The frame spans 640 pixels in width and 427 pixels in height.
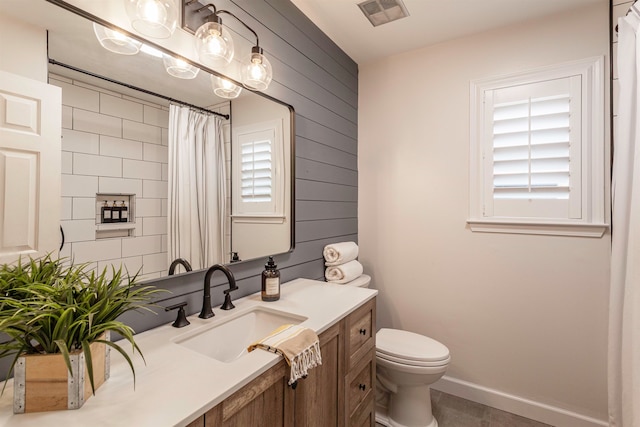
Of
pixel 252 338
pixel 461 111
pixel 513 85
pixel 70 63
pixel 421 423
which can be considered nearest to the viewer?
pixel 70 63

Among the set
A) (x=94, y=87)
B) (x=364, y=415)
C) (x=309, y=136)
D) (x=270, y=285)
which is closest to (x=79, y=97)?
(x=94, y=87)

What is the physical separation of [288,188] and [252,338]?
0.86 m

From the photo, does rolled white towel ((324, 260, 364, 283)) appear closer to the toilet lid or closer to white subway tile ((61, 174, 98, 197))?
the toilet lid

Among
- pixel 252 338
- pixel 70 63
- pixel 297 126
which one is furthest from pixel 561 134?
pixel 70 63

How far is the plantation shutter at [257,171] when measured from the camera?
1.60 metres

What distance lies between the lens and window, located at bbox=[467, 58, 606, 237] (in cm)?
180

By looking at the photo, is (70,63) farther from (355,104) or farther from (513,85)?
(513,85)

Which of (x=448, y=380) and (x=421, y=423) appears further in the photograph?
(x=448, y=380)

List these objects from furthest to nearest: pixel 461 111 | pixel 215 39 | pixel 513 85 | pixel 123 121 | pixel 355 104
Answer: pixel 355 104, pixel 461 111, pixel 513 85, pixel 215 39, pixel 123 121

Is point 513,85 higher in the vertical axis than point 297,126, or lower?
higher

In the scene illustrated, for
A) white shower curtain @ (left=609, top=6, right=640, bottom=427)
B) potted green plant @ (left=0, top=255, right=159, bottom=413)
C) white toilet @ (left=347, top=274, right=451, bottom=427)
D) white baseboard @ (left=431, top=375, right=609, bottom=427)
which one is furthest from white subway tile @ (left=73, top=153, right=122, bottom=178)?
white baseboard @ (left=431, top=375, right=609, bottom=427)

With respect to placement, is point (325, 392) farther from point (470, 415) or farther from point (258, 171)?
point (470, 415)

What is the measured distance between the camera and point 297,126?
6.24ft

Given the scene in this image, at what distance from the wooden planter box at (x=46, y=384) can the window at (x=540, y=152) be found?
86.8 inches
